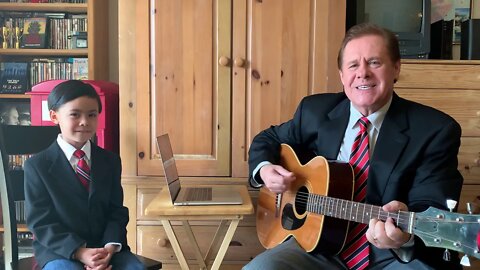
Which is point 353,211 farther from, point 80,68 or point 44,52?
point 44,52

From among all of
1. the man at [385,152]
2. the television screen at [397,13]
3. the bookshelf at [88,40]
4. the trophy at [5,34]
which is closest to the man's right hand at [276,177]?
the man at [385,152]

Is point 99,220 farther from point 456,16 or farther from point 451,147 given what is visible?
point 456,16

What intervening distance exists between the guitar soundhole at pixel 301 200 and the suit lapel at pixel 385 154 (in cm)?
21

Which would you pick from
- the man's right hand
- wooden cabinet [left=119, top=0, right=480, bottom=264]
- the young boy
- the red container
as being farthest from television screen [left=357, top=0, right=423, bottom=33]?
the young boy

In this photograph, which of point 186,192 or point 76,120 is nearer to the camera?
point 76,120

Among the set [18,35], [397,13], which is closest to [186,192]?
[397,13]

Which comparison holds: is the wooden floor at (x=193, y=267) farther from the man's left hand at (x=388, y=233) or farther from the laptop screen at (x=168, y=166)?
the man's left hand at (x=388, y=233)

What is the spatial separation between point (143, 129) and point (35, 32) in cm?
106

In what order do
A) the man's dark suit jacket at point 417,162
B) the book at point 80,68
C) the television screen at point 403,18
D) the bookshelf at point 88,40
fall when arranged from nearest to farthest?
the man's dark suit jacket at point 417,162 → the television screen at point 403,18 → the bookshelf at point 88,40 → the book at point 80,68

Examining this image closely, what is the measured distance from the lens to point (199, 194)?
1742mm

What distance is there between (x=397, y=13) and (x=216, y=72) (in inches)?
33.2

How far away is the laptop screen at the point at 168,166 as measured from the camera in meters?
1.65

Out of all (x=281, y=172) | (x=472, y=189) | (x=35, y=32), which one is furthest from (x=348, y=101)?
(x=35, y=32)

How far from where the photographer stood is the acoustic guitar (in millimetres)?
1100
